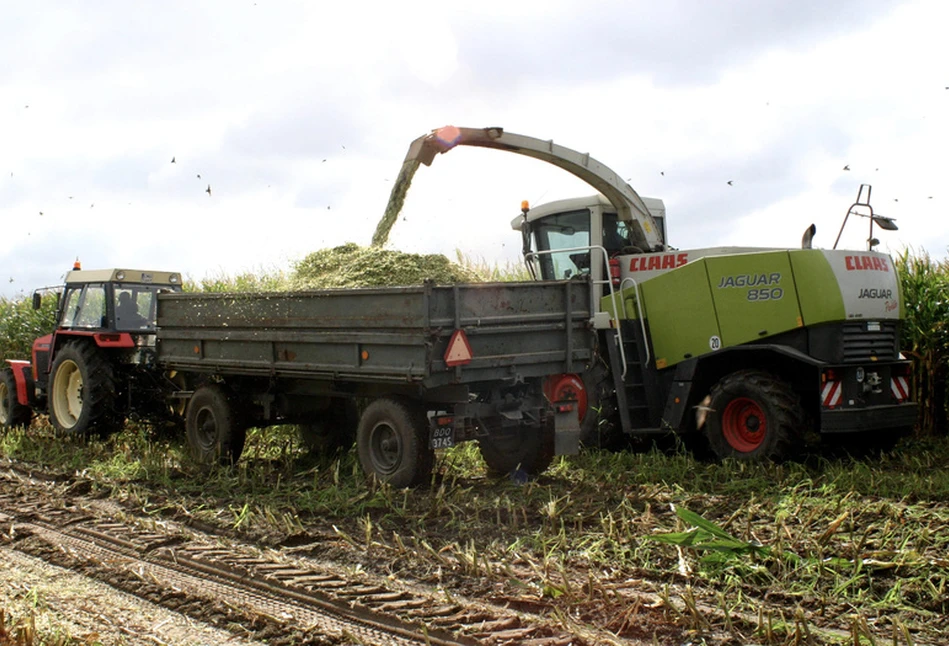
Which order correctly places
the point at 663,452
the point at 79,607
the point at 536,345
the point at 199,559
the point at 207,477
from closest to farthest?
the point at 79,607 < the point at 199,559 < the point at 536,345 < the point at 207,477 < the point at 663,452

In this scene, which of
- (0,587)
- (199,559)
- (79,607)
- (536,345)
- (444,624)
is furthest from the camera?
(536,345)

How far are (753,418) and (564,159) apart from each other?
10.8ft

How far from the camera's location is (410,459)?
279 inches

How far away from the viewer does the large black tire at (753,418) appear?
775cm

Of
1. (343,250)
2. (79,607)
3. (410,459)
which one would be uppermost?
(343,250)

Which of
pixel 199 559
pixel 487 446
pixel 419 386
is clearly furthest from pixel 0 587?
pixel 487 446

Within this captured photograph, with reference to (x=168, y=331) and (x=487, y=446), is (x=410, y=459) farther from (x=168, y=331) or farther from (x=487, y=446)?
(x=168, y=331)

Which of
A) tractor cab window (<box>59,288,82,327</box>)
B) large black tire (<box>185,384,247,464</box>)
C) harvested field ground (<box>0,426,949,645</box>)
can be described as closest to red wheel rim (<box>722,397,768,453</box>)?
harvested field ground (<box>0,426,949,645</box>)

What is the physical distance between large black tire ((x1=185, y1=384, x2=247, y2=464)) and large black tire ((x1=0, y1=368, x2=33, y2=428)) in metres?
3.92

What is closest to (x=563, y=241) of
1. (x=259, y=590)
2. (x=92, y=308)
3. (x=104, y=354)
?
(x=104, y=354)

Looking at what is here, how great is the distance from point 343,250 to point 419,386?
188cm

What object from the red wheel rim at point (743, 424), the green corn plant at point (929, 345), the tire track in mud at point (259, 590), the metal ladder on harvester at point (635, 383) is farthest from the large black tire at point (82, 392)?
the green corn plant at point (929, 345)

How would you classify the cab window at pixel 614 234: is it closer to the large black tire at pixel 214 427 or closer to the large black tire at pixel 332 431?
the large black tire at pixel 332 431

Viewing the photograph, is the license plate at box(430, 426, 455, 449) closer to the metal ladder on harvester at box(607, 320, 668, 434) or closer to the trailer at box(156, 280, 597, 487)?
the trailer at box(156, 280, 597, 487)
